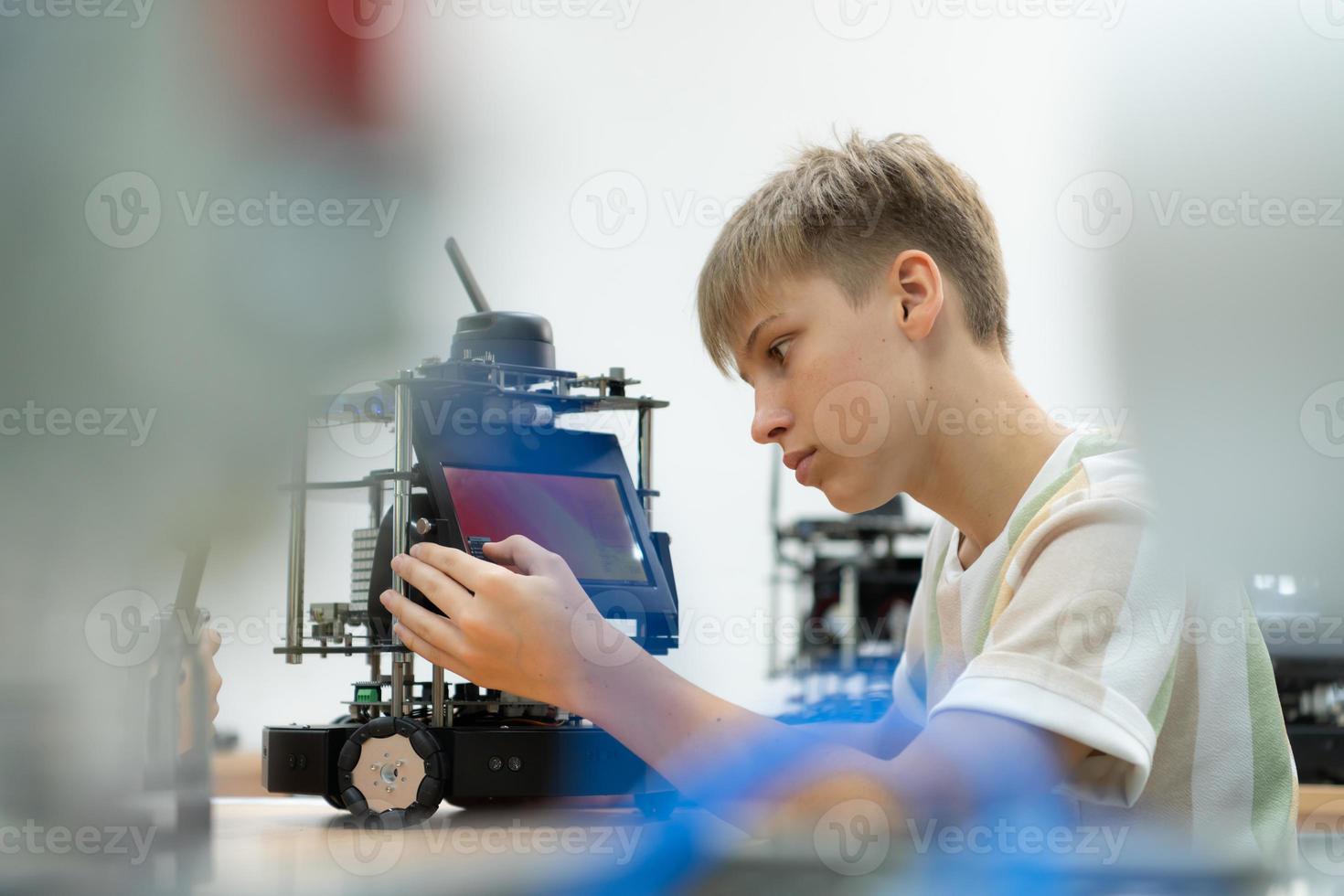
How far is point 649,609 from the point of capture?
0.85 m

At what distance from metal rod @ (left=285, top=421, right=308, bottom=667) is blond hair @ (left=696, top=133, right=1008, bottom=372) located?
1.09ft

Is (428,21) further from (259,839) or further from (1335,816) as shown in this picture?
(1335,816)

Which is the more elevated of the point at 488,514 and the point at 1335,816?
the point at 488,514

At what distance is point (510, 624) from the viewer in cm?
71

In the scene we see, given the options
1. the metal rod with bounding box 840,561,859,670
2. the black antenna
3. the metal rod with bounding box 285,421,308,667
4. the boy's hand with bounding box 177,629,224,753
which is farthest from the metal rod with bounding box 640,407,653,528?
the metal rod with bounding box 840,561,859,670

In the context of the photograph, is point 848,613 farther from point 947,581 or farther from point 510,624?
point 510,624

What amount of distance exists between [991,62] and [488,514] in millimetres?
1147

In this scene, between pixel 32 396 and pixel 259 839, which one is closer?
pixel 32 396

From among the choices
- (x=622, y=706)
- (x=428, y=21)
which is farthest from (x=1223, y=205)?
(x=428, y=21)

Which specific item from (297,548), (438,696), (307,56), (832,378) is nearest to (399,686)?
(438,696)

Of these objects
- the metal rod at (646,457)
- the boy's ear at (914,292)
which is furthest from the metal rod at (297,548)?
the boy's ear at (914,292)

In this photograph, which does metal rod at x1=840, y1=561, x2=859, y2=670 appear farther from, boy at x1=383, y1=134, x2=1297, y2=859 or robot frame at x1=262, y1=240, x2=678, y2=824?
robot frame at x1=262, y1=240, x2=678, y2=824

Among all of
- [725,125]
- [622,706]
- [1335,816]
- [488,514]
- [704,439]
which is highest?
[725,125]

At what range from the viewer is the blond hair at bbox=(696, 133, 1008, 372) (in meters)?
0.90
